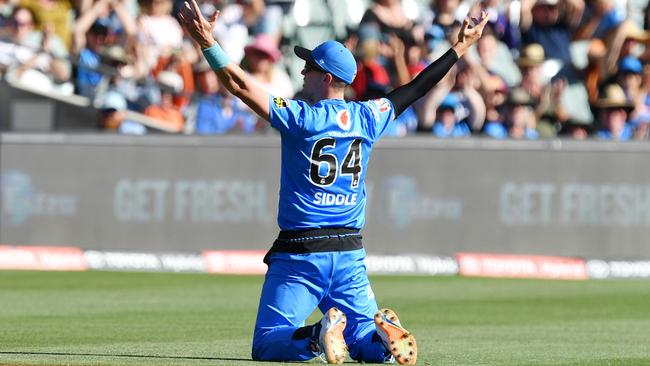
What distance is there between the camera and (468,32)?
368 inches

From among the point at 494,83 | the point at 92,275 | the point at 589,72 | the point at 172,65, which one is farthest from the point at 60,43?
the point at 589,72

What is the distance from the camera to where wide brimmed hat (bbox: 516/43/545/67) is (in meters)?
21.5

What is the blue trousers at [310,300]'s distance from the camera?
28.1 feet

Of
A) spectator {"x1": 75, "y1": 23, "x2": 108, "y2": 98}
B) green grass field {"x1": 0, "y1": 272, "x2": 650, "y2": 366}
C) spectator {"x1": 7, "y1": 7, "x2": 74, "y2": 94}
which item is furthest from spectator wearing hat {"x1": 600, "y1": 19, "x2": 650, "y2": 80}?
spectator {"x1": 7, "y1": 7, "x2": 74, "y2": 94}

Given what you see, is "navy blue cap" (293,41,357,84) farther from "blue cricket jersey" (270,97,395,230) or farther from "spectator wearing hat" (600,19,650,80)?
"spectator wearing hat" (600,19,650,80)

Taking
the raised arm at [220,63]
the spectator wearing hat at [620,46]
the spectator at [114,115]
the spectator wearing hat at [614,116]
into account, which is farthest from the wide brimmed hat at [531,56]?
the raised arm at [220,63]

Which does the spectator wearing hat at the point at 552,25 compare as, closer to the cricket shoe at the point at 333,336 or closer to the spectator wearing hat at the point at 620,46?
the spectator wearing hat at the point at 620,46

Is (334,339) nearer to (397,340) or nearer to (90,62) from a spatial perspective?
(397,340)

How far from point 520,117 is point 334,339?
12.7 m

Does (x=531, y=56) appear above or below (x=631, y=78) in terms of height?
above

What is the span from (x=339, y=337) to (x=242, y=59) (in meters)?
13.3

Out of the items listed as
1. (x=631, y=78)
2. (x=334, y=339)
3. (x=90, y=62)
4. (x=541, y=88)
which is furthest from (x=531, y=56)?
(x=334, y=339)

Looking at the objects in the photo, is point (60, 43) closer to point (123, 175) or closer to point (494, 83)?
point (123, 175)

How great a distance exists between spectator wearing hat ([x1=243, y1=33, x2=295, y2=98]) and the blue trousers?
A: 11.5 metres
